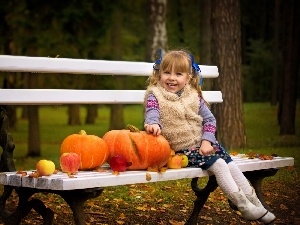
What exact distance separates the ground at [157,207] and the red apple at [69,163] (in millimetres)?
1694

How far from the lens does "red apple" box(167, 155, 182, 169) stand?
4945mm

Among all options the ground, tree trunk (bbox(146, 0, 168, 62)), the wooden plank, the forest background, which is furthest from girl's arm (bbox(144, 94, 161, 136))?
tree trunk (bbox(146, 0, 168, 62))

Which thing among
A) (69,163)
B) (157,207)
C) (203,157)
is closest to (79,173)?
(69,163)

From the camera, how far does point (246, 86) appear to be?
49.3m

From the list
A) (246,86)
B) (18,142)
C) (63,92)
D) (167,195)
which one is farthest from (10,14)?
(246,86)

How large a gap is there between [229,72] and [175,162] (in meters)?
5.79

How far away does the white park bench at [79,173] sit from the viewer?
4117 millimetres

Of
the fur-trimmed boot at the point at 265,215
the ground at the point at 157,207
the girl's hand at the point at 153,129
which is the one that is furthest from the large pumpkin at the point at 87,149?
the ground at the point at 157,207

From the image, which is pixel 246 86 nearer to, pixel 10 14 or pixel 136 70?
pixel 10 14

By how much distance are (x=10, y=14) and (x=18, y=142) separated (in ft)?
19.4

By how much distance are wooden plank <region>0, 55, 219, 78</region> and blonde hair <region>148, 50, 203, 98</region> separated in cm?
62

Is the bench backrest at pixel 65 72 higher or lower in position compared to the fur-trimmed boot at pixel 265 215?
higher

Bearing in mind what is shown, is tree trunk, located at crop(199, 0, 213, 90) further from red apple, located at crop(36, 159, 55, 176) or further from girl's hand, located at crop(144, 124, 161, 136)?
red apple, located at crop(36, 159, 55, 176)

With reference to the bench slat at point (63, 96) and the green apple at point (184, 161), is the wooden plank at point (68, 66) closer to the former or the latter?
the bench slat at point (63, 96)
